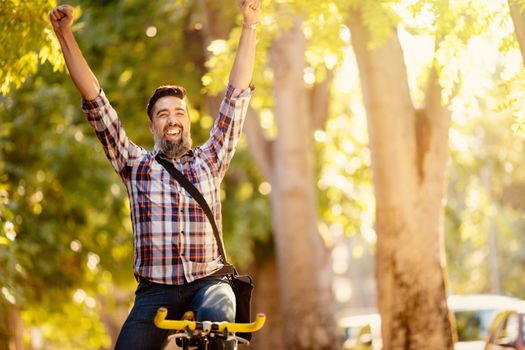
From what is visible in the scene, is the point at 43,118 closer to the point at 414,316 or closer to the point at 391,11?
the point at 414,316

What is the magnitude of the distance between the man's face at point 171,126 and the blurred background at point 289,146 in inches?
110

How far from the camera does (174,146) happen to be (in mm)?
5785

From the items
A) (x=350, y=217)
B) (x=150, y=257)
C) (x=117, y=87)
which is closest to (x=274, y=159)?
(x=117, y=87)

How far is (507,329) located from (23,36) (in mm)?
6066

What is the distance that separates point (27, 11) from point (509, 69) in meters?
3.71

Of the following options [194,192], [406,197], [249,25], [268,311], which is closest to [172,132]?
[194,192]

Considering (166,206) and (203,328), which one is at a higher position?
(166,206)

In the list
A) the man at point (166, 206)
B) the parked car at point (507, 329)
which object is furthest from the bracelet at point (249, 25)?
the parked car at point (507, 329)

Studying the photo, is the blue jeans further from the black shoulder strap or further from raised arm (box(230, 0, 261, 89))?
raised arm (box(230, 0, 261, 89))

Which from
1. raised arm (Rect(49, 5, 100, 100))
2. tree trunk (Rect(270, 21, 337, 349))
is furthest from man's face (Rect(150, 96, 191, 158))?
tree trunk (Rect(270, 21, 337, 349))

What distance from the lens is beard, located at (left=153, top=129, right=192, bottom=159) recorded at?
5.79 meters

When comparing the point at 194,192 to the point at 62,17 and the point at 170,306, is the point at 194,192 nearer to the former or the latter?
the point at 170,306

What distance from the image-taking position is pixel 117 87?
2012 cm

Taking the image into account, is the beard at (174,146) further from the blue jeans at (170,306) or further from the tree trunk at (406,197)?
the tree trunk at (406,197)
